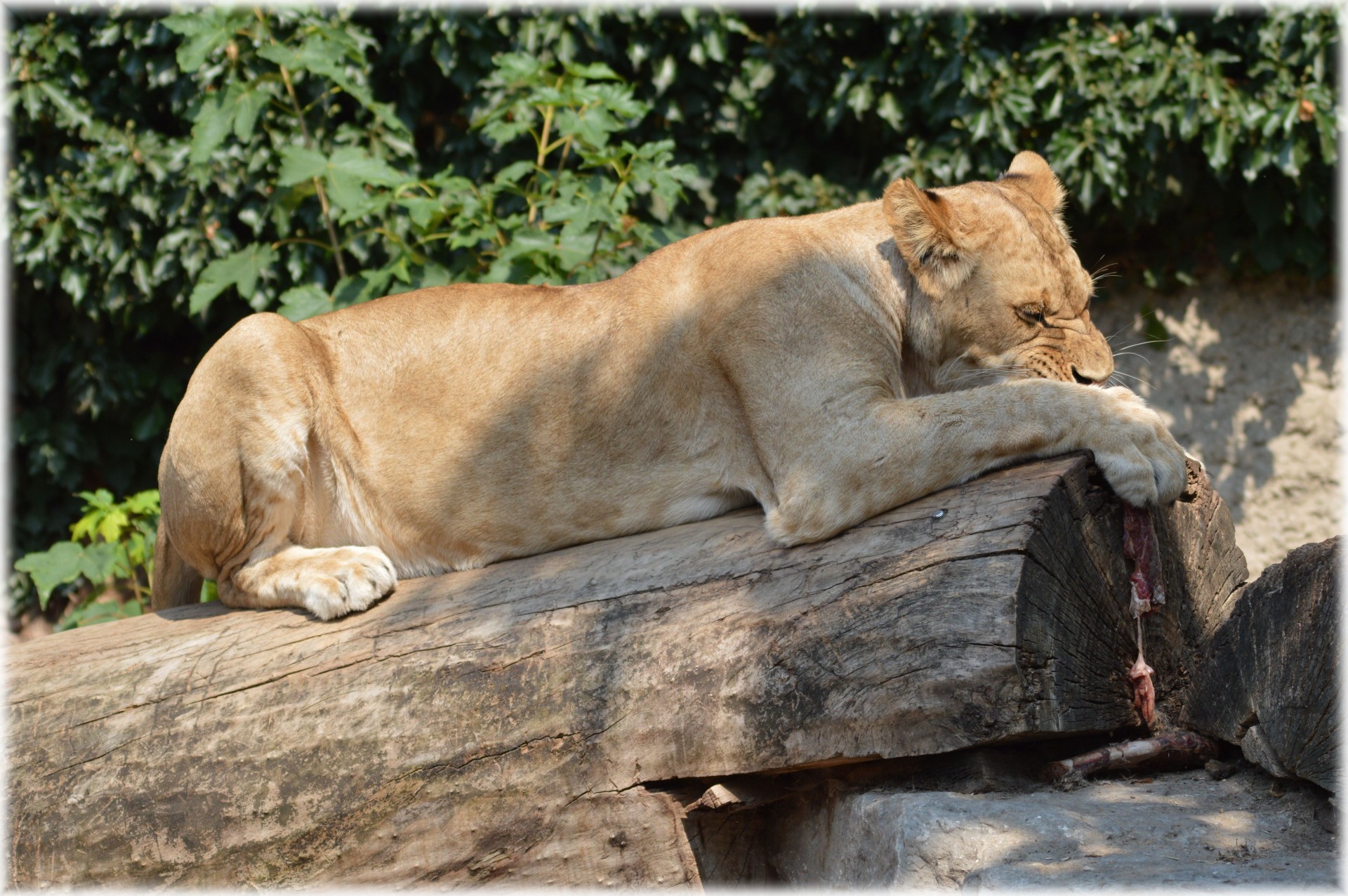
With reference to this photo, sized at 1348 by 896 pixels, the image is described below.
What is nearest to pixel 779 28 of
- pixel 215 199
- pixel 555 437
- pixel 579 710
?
pixel 215 199

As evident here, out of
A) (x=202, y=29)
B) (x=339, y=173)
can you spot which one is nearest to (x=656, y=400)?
(x=339, y=173)

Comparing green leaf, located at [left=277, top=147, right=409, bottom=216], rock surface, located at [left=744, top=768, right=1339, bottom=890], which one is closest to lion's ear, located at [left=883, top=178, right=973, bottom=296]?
rock surface, located at [left=744, top=768, right=1339, bottom=890]

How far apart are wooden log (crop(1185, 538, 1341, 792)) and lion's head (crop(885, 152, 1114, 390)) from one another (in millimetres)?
965

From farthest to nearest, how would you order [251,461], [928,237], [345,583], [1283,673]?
[251,461]
[345,583]
[928,237]
[1283,673]

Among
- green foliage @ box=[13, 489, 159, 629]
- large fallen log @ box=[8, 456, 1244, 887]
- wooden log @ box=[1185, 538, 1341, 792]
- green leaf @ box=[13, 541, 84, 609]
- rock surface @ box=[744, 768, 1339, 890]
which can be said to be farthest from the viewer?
green foliage @ box=[13, 489, 159, 629]

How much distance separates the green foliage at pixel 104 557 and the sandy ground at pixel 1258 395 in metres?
5.78

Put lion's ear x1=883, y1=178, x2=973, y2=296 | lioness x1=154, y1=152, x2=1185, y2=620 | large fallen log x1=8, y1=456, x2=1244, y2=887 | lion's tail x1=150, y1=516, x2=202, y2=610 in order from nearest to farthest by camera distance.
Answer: large fallen log x1=8, y1=456, x2=1244, y2=887 → lioness x1=154, y1=152, x2=1185, y2=620 → lion's ear x1=883, y1=178, x2=973, y2=296 → lion's tail x1=150, y1=516, x2=202, y2=610

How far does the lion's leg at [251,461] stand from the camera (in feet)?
14.1

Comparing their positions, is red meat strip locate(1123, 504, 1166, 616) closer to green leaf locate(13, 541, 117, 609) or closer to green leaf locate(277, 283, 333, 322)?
green leaf locate(277, 283, 333, 322)

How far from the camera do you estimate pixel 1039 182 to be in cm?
454

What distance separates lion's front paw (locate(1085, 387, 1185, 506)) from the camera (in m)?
3.37

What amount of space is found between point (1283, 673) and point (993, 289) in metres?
1.47

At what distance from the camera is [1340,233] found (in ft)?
23.8

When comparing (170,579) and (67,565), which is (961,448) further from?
(67,565)
